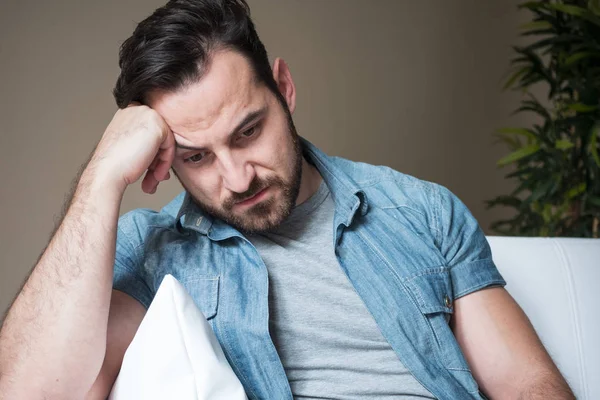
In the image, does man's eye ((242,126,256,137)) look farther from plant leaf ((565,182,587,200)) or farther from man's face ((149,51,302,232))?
plant leaf ((565,182,587,200))

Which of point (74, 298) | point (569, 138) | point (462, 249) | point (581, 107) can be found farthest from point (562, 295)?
point (569, 138)

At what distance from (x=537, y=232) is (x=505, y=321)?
5.94 ft

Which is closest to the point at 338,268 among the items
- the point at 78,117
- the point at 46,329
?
the point at 46,329

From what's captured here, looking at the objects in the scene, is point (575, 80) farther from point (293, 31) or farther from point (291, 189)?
point (291, 189)

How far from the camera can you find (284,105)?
1464 mm

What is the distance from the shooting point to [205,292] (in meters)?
1.32

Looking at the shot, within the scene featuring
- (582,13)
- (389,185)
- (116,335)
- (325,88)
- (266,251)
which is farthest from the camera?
(325,88)

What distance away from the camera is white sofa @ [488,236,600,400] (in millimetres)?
1583

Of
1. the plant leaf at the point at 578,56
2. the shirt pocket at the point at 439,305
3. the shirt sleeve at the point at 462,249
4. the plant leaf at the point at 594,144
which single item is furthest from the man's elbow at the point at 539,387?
the plant leaf at the point at 578,56

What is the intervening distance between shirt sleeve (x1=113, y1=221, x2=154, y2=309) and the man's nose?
239 millimetres

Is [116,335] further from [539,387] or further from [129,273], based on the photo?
[539,387]

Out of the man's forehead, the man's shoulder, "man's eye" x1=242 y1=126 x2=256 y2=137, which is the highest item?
the man's forehead

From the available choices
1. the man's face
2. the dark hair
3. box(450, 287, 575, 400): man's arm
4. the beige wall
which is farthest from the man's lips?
the beige wall

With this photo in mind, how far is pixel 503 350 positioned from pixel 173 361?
690 millimetres
